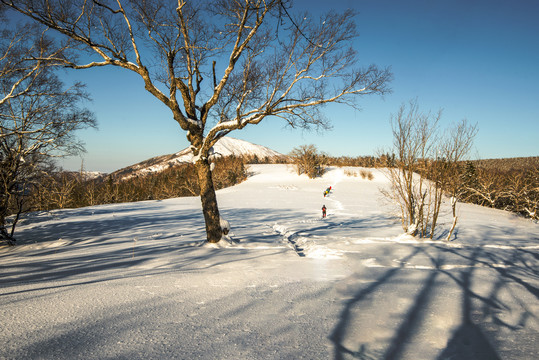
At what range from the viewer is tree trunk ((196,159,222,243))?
5938mm

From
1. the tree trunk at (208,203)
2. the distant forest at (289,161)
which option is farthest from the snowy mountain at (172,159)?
the tree trunk at (208,203)

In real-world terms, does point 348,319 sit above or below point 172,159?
below

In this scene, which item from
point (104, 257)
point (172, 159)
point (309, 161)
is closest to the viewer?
point (104, 257)

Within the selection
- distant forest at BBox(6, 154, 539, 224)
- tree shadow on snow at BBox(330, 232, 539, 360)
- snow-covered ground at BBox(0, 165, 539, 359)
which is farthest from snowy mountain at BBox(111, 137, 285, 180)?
tree shadow on snow at BBox(330, 232, 539, 360)

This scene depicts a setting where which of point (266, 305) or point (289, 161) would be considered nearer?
point (266, 305)

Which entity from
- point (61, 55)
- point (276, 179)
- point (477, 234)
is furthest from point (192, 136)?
point (276, 179)

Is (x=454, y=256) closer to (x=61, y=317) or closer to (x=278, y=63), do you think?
(x=278, y=63)

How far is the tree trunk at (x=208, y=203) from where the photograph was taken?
5.94m

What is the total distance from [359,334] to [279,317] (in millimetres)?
711

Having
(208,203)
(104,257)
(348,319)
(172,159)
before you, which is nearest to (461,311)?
(348,319)

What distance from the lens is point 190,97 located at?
20.1ft

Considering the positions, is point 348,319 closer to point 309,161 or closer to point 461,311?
point 461,311

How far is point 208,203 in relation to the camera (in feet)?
19.6

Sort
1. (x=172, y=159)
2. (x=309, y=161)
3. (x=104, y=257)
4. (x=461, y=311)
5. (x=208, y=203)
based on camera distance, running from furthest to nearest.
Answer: (x=172, y=159) < (x=309, y=161) < (x=208, y=203) < (x=104, y=257) < (x=461, y=311)
